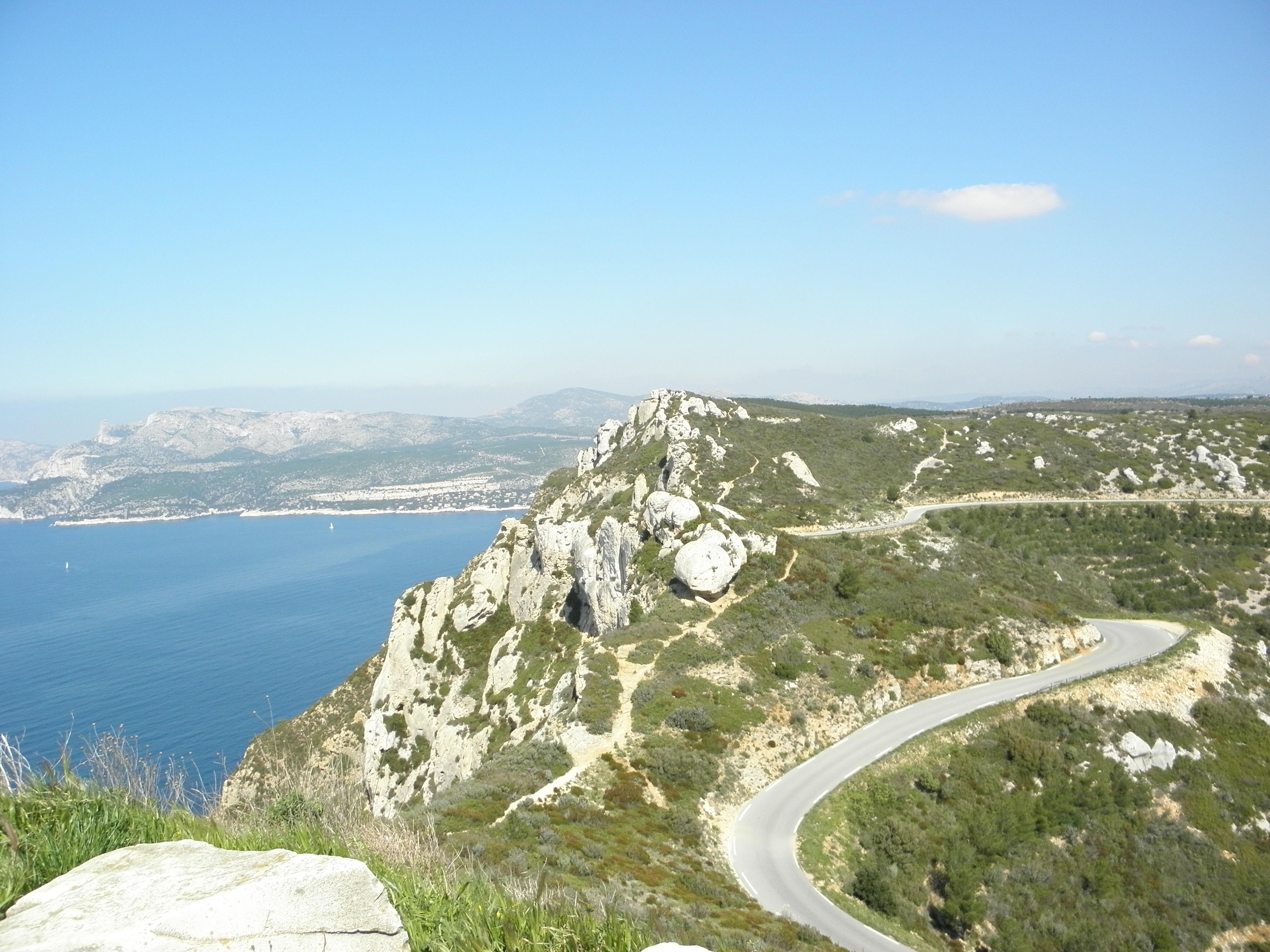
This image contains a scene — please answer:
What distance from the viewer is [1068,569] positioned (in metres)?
61.4

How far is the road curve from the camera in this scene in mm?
20281

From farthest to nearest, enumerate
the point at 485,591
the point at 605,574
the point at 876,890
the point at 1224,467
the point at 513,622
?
the point at 1224,467 < the point at 485,591 < the point at 513,622 < the point at 605,574 < the point at 876,890

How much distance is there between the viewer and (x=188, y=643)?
12256cm

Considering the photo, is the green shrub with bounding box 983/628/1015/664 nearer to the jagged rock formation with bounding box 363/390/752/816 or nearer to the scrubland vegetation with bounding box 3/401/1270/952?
the scrubland vegetation with bounding box 3/401/1270/952

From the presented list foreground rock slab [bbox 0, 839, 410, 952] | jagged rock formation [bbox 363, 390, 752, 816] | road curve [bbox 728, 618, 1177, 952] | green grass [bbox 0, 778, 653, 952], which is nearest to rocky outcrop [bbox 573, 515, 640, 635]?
jagged rock formation [bbox 363, 390, 752, 816]

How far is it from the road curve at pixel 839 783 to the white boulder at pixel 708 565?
11.8 meters

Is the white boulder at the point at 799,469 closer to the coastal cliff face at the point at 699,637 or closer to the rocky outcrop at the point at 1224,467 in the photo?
the coastal cliff face at the point at 699,637

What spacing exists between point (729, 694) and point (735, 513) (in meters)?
20.0

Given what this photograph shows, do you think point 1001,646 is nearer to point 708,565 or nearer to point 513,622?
point 708,565

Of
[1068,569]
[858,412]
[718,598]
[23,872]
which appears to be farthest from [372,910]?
[858,412]

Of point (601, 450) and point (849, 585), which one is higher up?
point (601, 450)

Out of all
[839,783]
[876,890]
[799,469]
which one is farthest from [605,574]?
[799,469]

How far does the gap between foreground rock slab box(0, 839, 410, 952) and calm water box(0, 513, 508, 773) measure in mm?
53013

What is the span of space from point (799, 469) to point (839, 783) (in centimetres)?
5357
